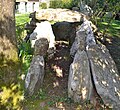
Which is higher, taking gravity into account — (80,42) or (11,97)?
(11,97)

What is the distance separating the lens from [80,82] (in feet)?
22.3

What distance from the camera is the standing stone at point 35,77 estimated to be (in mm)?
6988

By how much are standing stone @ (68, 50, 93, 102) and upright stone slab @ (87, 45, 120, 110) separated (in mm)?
192

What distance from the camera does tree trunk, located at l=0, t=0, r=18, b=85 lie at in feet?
12.4

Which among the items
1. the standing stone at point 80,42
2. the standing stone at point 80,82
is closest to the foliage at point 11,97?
the standing stone at point 80,82

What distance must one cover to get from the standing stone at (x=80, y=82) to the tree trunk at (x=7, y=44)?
10.1ft

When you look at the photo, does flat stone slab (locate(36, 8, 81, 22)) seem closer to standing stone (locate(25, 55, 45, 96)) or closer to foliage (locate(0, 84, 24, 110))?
standing stone (locate(25, 55, 45, 96))

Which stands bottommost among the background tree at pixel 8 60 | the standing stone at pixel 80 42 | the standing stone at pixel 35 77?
the standing stone at pixel 35 77

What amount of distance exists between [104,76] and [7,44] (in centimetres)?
396

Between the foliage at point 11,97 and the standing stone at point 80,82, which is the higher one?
the foliage at point 11,97

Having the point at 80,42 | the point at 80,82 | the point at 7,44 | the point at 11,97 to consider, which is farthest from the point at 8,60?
the point at 80,42

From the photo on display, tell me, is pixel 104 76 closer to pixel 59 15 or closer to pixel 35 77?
pixel 35 77

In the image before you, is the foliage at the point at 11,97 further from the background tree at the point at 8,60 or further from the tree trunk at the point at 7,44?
the tree trunk at the point at 7,44

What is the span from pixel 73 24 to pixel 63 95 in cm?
476
